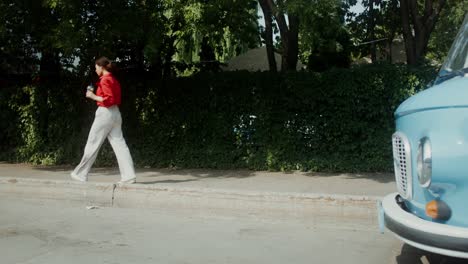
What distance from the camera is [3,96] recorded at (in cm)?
1098

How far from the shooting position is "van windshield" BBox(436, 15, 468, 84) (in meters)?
4.11

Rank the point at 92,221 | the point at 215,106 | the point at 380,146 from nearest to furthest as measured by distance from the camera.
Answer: the point at 92,221 < the point at 380,146 < the point at 215,106

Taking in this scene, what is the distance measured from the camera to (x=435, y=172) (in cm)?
329

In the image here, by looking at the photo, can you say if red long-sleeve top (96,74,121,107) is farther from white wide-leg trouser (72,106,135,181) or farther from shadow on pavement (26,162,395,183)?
shadow on pavement (26,162,395,183)

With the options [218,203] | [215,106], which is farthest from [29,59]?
[218,203]

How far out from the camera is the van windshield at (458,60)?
411 centimetres

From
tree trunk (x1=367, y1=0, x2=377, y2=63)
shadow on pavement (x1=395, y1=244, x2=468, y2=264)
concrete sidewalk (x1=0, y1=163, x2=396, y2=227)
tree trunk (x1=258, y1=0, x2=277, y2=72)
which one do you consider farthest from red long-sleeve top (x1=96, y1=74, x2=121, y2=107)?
tree trunk (x1=367, y1=0, x2=377, y2=63)

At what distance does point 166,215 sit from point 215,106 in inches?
123

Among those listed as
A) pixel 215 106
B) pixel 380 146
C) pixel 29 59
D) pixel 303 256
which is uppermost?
pixel 29 59

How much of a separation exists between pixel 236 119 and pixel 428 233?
6.31 metres

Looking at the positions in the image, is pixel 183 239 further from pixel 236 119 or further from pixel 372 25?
pixel 372 25

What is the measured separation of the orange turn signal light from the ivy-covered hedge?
5.28 meters

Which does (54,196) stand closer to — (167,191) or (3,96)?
(167,191)

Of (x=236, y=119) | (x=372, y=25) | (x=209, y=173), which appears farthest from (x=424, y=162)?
(x=372, y=25)
